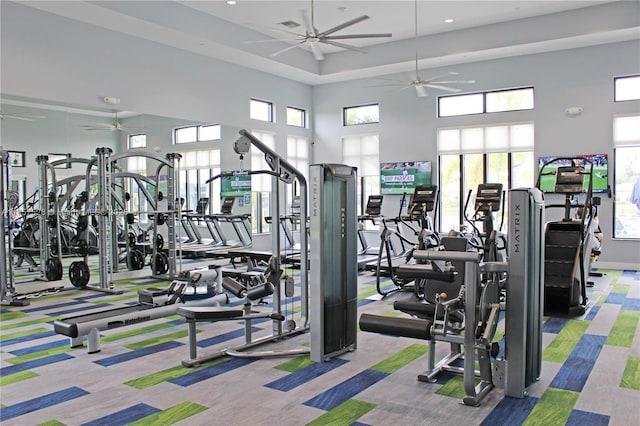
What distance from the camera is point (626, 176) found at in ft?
32.5

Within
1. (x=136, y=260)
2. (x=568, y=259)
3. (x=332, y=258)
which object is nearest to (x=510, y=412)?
(x=332, y=258)

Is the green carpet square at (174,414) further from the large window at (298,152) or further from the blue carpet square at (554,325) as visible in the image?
the large window at (298,152)

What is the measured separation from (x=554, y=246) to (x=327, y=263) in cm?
349

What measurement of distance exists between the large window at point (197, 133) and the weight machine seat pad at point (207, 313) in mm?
6211

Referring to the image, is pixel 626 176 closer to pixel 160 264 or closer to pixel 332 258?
pixel 332 258

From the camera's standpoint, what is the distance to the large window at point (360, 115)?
12.8m

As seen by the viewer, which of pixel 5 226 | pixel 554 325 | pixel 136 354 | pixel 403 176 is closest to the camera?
pixel 136 354

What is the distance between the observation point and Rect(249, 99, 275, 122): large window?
39.3 ft

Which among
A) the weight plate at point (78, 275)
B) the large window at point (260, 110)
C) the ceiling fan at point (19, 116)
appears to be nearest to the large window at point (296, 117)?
the large window at point (260, 110)

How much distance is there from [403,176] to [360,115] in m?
2.00

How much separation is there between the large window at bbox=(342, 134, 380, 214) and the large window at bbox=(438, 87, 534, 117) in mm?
1822

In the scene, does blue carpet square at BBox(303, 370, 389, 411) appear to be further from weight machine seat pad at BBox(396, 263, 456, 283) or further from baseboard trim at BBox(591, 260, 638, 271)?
baseboard trim at BBox(591, 260, 638, 271)

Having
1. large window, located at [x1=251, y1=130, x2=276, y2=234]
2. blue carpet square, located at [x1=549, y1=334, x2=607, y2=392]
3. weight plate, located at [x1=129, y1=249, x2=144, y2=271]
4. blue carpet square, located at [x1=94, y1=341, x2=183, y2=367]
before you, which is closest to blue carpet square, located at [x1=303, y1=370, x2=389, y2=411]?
blue carpet square, located at [x1=549, y1=334, x2=607, y2=392]

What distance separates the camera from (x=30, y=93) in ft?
26.0
